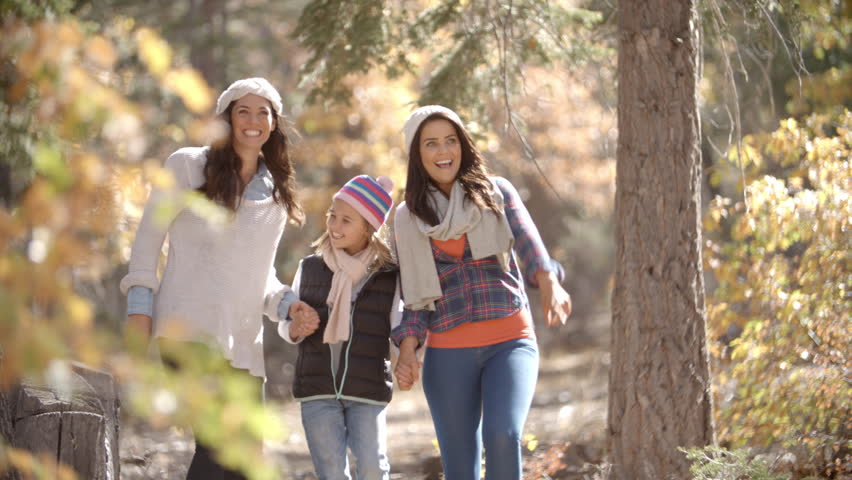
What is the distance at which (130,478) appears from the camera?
6.53 m

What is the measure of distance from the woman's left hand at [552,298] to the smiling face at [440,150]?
65 cm

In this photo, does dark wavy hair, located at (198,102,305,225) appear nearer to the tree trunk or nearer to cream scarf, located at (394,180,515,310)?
cream scarf, located at (394,180,515,310)

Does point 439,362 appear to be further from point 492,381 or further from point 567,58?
point 567,58

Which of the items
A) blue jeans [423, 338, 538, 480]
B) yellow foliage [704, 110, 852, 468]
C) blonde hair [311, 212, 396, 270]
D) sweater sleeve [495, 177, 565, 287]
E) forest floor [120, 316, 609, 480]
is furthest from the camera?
forest floor [120, 316, 609, 480]

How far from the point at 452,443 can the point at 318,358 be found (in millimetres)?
726

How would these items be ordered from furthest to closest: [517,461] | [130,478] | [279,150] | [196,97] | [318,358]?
[130,478] < [279,150] < [318,358] < [517,461] < [196,97]

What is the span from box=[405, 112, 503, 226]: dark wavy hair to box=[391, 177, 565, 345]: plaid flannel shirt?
164 mm

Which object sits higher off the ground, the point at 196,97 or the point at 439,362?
the point at 196,97

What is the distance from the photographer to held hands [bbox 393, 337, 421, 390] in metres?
4.10

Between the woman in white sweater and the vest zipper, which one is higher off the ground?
the woman in white sweater

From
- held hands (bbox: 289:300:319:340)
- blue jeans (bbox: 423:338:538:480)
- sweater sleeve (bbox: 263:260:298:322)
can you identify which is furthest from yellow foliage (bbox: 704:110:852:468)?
sweater sleeve (bbox: 263:260:298:322)

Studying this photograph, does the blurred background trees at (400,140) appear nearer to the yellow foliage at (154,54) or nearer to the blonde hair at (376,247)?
the yellow foliage at (154,54)

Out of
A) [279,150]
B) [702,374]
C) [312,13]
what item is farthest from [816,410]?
[312,13]

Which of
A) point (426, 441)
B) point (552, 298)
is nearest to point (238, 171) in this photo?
point (552, 298)
